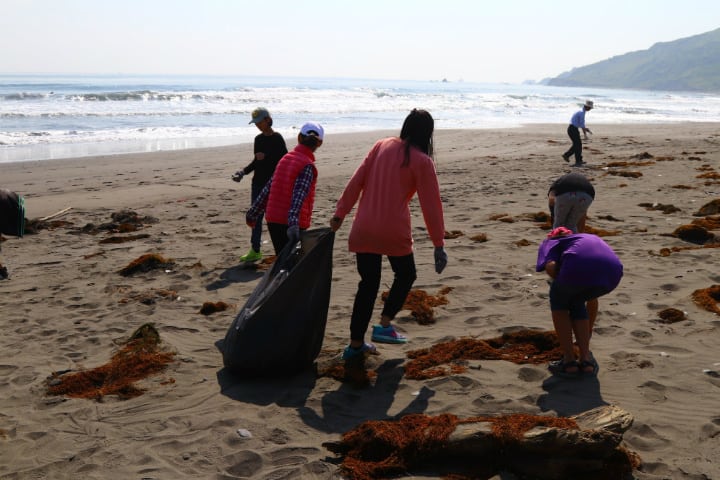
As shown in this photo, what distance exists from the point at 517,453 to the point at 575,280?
1.19 metres

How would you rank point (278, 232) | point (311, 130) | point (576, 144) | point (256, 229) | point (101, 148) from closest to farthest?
point (311, 130), point (278, 232), point (256, 229), point (576, 144), point (101, 148)

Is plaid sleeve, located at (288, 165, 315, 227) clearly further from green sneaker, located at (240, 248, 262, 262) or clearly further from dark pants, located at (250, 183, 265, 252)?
green sneaker, located at (240, 248, 262, 262)

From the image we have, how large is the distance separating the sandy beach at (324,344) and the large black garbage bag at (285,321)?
15 cm

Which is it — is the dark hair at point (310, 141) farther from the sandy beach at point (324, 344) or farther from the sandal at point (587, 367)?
the sandal at point (587, 367)

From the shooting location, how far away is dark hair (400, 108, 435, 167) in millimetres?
4242

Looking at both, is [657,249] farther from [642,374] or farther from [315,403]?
[315,403]

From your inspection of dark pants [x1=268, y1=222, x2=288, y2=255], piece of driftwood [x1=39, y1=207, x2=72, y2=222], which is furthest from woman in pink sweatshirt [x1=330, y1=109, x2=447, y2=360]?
piece of driftwood [x1=39, y1=207, x2=72, y2=222]

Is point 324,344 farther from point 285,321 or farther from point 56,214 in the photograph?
point 56,214

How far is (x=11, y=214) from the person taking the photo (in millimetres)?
4047

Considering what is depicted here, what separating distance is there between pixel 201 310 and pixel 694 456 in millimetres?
3960

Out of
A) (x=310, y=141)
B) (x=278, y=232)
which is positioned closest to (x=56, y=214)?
(x=278, y=232)

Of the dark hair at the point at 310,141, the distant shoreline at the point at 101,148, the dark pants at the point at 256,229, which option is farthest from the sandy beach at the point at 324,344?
the distant shoreline at the point at 101,148

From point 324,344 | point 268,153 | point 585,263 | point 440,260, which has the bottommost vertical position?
point 324,344

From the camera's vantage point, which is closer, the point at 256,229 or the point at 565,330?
the point at 565,330
